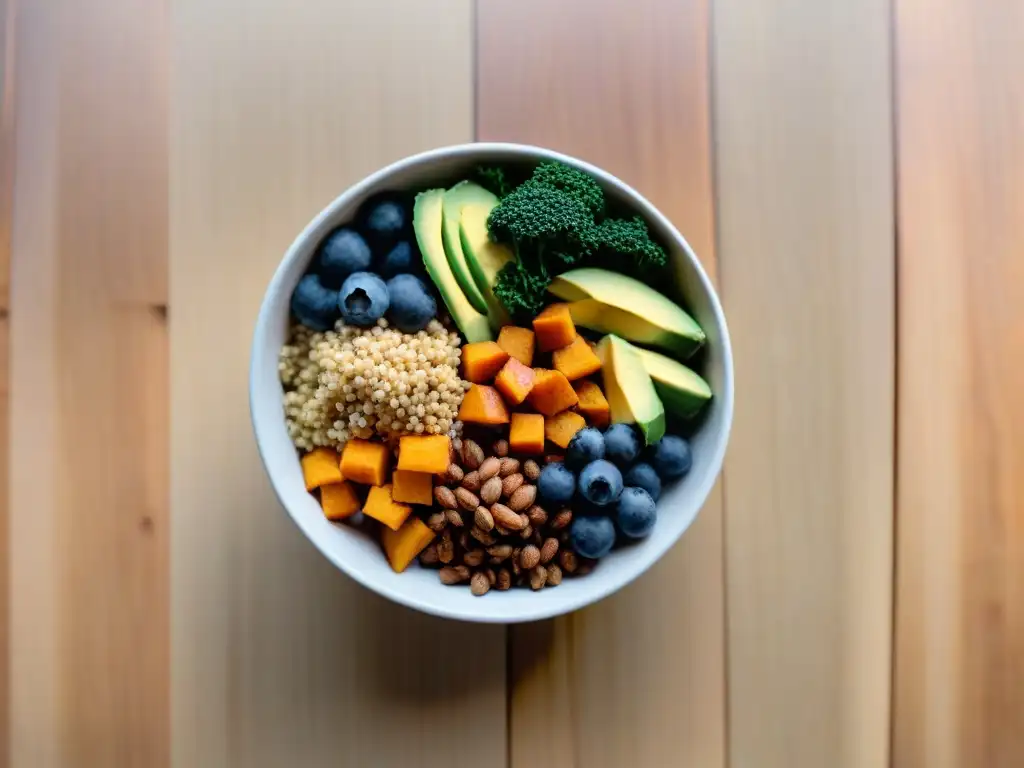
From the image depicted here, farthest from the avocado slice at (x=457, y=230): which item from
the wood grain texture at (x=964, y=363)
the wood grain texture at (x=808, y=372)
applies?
the wood grain texture at (x=964, y=363)

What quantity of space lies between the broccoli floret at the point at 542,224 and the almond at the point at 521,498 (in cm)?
26

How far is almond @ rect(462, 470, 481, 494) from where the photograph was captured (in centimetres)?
88

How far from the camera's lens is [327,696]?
1.05m

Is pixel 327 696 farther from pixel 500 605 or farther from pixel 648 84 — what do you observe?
pixel 648 84

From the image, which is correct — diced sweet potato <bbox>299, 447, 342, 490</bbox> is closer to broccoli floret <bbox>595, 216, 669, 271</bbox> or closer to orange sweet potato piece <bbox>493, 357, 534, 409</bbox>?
orange sweet potato piece <bbox>493, 357, 534, 409</bbox>

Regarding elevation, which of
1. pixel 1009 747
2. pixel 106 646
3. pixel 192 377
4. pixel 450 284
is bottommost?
pixel 1009 747

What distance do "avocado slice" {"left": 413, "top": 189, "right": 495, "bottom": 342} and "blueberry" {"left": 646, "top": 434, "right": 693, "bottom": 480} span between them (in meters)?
0.23

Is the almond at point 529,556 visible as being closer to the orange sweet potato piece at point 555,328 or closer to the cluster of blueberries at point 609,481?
the cluster of blueberries at point 609,481

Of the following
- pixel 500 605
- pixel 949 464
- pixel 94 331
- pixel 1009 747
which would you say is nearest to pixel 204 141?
pixel 94 331

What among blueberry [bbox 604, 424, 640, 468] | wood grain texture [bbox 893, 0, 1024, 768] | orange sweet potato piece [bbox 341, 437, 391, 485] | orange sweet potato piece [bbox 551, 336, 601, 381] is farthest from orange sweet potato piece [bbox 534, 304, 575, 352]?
wood grain texture [bbox 893, 0, 1024, 768]

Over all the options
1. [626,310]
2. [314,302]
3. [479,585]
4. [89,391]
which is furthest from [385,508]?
[89,391]

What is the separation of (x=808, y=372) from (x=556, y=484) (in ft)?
1.38

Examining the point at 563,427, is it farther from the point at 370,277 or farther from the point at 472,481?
the point at 370,277

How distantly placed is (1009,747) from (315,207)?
3.93ft
